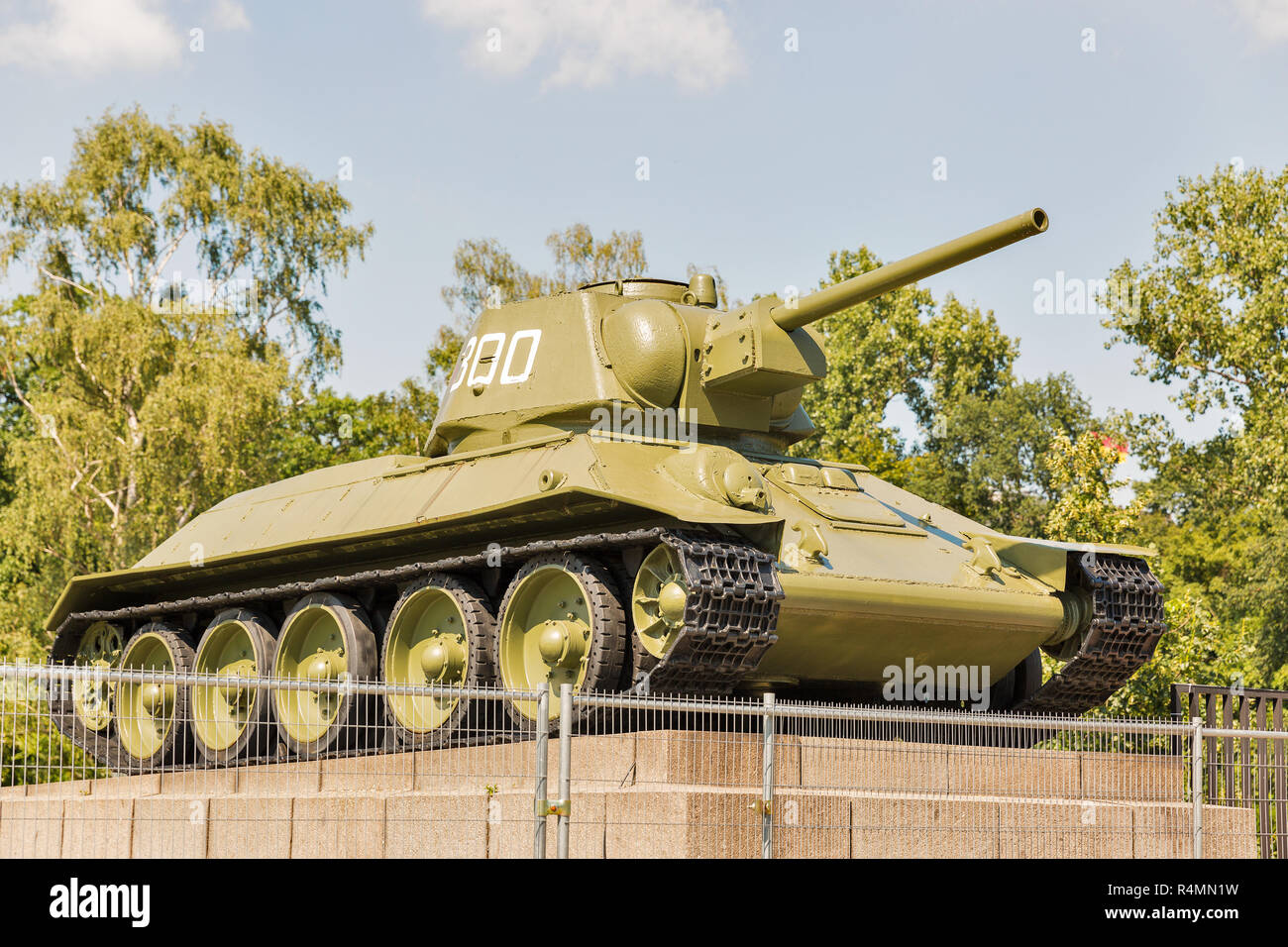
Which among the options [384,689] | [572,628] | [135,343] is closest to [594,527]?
[572,628]

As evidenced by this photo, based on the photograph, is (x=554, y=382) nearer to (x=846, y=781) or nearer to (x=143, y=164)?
(x=846, y=781)

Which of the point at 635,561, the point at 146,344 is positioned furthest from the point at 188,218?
the point at 635,561

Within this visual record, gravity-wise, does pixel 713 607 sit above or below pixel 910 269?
below

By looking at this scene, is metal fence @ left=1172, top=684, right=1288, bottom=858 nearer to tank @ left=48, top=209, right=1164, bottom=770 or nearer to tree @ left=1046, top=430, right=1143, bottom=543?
tank @ left=48, top=209, right=1164, bottom=770

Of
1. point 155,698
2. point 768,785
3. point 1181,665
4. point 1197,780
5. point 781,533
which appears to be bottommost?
point 1197,780

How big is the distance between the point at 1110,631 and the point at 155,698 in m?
10.7

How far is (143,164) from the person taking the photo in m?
35.8

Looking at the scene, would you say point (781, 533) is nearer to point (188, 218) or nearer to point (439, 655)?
point (439, 655)

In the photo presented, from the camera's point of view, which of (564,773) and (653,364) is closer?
(564,773)

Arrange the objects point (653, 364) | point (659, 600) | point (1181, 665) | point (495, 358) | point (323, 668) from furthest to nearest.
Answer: point (1181, 665), point (495, 358), point (323, 668), point (653, 364), point (659, 600)

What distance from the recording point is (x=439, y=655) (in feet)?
50.0

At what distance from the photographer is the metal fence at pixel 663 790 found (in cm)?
1138

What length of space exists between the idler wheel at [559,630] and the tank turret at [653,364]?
2.06 m

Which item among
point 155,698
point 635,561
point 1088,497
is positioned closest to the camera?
point 635,561
